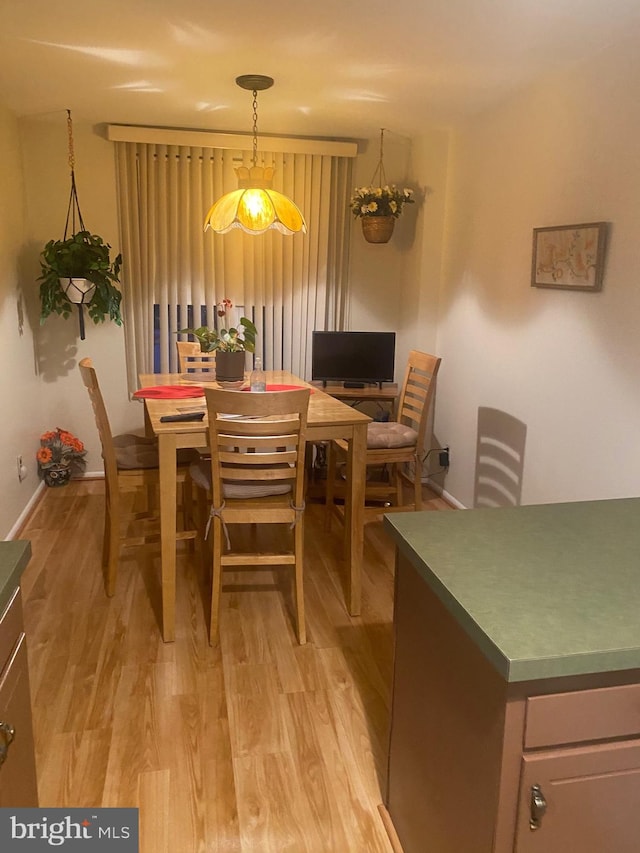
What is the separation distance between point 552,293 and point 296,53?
156 cm

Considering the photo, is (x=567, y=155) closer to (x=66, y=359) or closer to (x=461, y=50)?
(x=461, y=50)

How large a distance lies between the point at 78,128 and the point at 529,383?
3265 millimetres

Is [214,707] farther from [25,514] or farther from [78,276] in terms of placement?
[78,276]

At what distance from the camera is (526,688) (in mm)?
1080

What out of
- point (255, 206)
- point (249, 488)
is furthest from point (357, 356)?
point (249, 488)

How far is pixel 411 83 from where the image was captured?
3.19 metres

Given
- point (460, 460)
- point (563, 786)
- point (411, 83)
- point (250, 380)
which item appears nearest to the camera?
point (563, 786)

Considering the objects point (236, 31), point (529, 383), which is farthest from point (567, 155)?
point (236, 31)

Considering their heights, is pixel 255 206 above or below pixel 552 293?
above

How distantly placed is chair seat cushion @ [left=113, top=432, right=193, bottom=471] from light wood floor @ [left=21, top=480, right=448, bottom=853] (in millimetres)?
556

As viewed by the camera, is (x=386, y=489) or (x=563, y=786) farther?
(x=386, y=489)

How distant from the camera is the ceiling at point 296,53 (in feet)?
7.71

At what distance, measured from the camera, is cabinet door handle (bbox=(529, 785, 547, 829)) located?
112cm

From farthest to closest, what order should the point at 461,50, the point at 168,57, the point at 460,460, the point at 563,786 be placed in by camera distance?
the point at 460,460 < the point at 168,57 < the point at 461,50 < the point at 563,786
